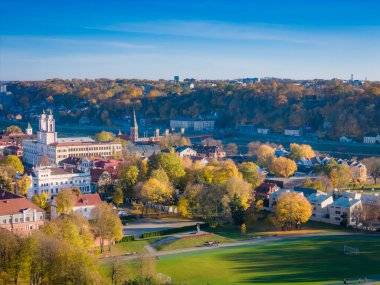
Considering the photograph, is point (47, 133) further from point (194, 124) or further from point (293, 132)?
point (194, 124)

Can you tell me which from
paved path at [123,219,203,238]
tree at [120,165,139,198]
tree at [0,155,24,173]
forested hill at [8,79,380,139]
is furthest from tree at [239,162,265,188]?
forested hill at [8,79,380,139]

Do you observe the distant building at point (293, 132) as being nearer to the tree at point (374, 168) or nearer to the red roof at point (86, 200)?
the tree at point (374, 168)

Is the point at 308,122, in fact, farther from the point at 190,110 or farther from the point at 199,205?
the point at 199,205

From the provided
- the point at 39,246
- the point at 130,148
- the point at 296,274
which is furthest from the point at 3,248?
the point at 130,148

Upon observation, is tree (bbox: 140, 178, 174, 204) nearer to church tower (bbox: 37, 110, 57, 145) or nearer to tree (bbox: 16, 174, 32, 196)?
tree (bbox: 16, 174, 32, 196)

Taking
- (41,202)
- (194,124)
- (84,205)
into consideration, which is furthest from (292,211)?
(194,124)

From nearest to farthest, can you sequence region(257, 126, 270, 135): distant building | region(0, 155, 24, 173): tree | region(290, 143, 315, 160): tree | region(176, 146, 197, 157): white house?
region(0, 155, 24, 173): tree < region(290, 143, 315, 160): tree < region(176, 146, 197, 157): white house < region(257, 126, 270, 135): distant building
